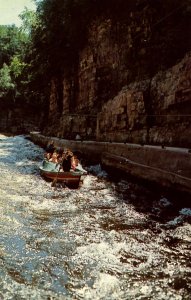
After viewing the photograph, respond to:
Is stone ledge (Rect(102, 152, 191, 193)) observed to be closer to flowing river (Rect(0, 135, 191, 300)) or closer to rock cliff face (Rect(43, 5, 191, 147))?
flowing river (Rect(0, 135, 191, 300))

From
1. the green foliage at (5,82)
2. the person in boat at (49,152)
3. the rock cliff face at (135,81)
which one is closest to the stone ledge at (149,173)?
the rock cliff face at (135,81)

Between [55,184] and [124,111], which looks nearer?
[55,184]

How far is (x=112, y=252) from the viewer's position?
A: 840 centimetres

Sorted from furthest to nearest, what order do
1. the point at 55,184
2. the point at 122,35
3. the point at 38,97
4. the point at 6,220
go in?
the point at 38,97
the point at 122,35
the point at 55,184
the point at 6,220

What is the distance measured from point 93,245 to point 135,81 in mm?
17766

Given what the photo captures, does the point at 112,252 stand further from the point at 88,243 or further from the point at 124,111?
the point at 124,111

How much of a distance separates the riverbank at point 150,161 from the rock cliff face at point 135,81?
154 cm

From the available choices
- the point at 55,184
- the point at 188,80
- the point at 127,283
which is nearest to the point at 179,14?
the point at 188,80

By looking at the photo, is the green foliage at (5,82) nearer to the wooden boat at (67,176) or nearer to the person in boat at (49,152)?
the person in boat at (49,152)

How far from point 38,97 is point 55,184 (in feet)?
137

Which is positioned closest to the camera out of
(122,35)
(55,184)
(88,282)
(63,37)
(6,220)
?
(88,282)

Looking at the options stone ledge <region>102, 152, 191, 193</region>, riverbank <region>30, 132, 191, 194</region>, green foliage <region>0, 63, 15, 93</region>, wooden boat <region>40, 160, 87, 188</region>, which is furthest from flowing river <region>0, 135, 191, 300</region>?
green foliage <region>0, 63, 15, 93</region>

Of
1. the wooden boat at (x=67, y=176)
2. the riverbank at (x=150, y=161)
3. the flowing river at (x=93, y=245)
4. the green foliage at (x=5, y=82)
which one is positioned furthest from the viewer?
the green foliage at (x=5, y=82)

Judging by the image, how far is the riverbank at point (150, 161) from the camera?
13.5 m
